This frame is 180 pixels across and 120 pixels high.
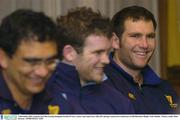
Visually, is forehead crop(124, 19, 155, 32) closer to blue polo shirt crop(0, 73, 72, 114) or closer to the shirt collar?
blue polo shirt crop(0, 73, 72, 114)

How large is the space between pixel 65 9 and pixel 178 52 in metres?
0.64

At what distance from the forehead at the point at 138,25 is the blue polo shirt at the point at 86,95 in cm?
40

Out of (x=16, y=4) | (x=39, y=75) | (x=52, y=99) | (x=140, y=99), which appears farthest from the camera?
(x=16, y=4)

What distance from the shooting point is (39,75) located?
1138 mm

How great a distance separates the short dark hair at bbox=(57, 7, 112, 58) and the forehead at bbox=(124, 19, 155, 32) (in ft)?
1.06

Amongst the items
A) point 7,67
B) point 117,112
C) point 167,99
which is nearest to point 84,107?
point 117,112

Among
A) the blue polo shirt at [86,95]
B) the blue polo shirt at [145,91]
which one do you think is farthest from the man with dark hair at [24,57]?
the blue polo shirt at [145,91]

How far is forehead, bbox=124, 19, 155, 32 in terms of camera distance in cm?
178

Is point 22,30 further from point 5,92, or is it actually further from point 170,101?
point 170,101

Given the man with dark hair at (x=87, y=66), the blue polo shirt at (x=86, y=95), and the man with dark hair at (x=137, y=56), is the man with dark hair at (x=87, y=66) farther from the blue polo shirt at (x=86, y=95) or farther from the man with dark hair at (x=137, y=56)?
the man with dark hair at (x=137, y=56)

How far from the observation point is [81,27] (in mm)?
1426

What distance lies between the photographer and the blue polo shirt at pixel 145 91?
1649 millimetres

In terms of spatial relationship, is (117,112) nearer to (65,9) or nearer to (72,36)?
(72,36)

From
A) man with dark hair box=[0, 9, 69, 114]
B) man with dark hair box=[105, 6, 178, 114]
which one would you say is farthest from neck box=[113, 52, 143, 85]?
man with dark hair box=[0, 9, 69, 114]
